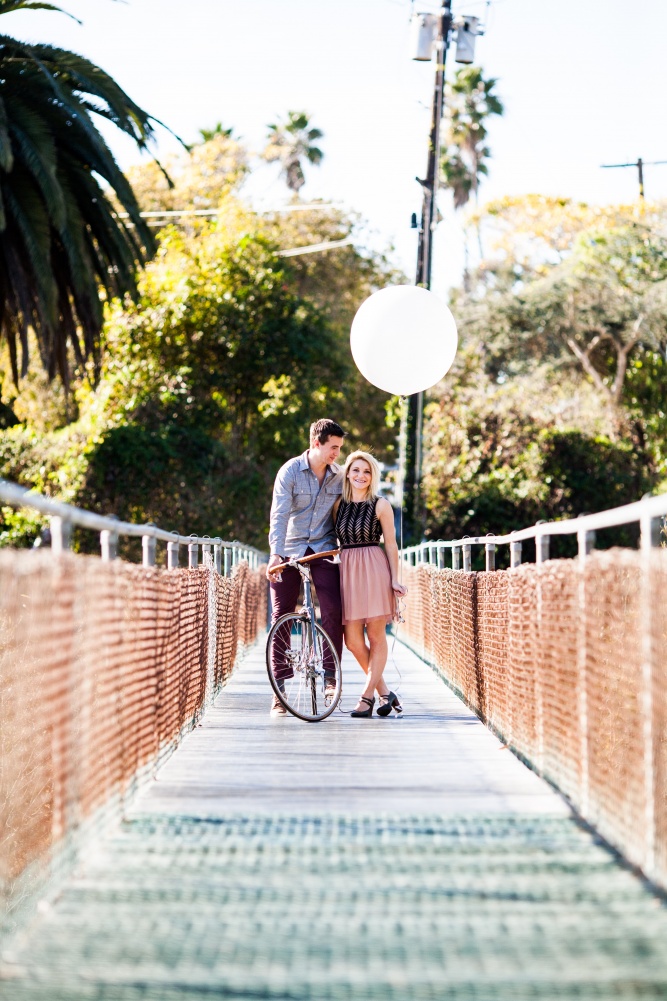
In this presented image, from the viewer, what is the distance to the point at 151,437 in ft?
97.6

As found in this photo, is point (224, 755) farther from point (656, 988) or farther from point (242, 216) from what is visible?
point (242, 216)

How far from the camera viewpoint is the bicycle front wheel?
9125mm

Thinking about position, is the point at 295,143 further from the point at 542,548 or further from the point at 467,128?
the point at 542,548

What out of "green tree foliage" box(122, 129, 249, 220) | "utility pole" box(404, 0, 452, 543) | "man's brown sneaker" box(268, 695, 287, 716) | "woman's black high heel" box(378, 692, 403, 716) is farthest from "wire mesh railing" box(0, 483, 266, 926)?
"green tree foliage" box(122, 129, 249, 220)

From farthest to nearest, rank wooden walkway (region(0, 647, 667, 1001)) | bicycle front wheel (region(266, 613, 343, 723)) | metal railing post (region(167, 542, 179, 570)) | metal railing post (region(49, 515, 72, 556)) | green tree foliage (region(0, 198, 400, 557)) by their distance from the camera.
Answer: green tree foliage (region(0, 198, 400, 557))
bicycle front wheel (region(266, 613, 343, 723))
metal railing post (region(167, 542, 179, 570))
metal railing post (region(49, 515, 72, 556))
wooden walkway (region(0, 647, 667, 1001))

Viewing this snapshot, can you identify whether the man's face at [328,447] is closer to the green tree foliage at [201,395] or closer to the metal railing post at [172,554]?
the metal railing post at [172,554]

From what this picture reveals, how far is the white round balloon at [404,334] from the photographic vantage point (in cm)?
1407

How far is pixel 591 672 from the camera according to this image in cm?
566

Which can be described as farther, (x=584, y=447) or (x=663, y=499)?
(x=584, y=447)

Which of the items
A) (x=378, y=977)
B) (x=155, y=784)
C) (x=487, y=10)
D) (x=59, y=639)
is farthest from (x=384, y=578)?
(x=487, y=10)

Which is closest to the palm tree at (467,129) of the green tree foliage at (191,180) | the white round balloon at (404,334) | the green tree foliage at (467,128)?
the green tree foliage at (467,128)

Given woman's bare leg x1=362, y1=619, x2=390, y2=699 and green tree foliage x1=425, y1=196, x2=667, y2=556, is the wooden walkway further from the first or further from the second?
green tree foliage x1=425, y1=196, x2=667, y2=556

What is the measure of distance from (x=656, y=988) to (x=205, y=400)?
28.8m

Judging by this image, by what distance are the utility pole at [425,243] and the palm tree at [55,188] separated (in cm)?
1003
